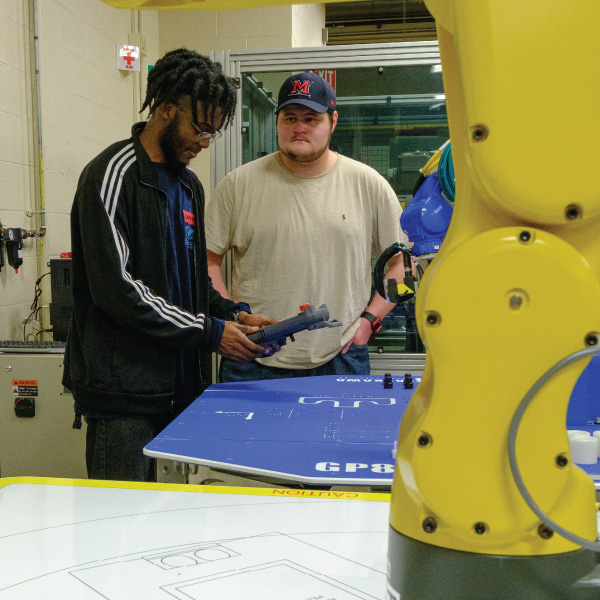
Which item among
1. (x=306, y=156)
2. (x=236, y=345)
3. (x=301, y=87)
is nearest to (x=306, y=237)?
(x=306, y=156)

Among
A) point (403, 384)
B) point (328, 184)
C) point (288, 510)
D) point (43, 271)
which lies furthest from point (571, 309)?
point (43, 271)

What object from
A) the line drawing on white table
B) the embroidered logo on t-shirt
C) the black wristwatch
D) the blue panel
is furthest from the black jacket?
the blue panel

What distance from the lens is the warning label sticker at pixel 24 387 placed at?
2.60m

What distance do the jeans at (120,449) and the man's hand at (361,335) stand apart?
2.78 feet

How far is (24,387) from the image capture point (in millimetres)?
2615

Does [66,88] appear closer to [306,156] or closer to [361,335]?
[306,156]

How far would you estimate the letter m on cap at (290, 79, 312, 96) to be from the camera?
2.26 meters

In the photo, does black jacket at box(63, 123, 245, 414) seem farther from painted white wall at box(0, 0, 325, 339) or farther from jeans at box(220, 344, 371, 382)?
painted white wall at box(0, 0, 325, 339)

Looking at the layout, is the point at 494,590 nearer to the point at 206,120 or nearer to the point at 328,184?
the point at 206,120

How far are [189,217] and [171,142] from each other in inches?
8.7

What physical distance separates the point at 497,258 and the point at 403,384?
1.45 m

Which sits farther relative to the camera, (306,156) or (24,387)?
(24,387)

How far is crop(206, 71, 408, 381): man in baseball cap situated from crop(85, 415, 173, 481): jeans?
0.61 meters

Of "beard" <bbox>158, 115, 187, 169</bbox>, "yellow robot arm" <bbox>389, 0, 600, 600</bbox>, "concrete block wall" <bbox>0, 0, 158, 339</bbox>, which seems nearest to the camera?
"yellow robot arm" <bbox>389, 0, 600, 600</bbox>
